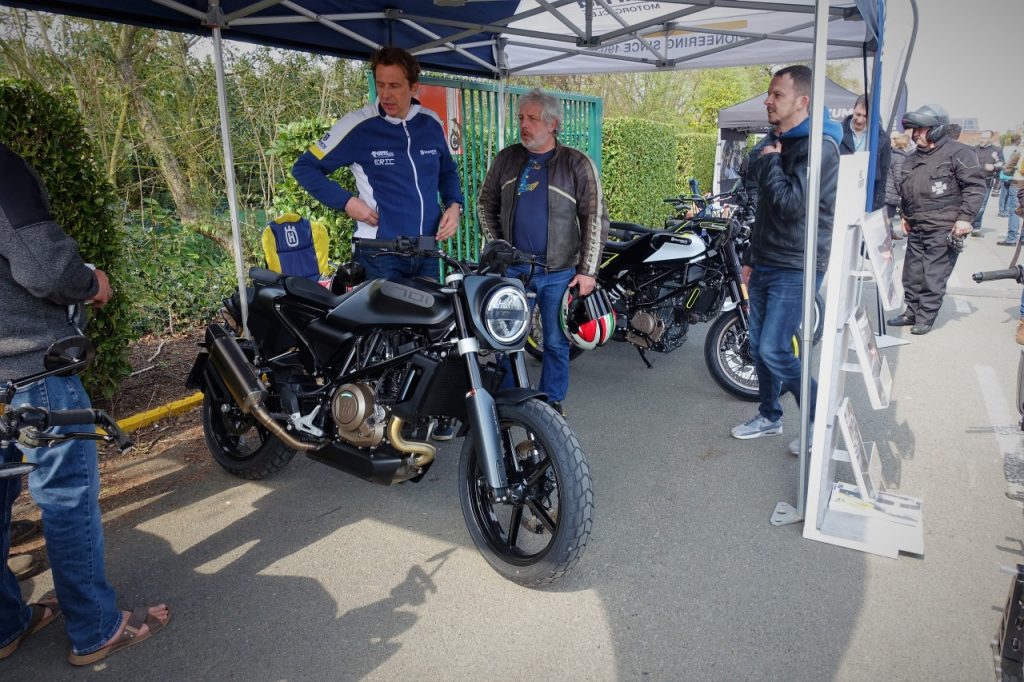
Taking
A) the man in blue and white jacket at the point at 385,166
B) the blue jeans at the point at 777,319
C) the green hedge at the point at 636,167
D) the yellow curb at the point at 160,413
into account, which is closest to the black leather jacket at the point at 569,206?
the man in blue and white jacket at the point at 385,166

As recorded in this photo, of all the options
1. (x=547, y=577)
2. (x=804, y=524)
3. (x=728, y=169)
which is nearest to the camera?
(x=547, y=577)

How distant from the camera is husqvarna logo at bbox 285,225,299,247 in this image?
377cm

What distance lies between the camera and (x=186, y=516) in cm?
336

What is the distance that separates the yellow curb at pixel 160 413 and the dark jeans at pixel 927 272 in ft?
21.4

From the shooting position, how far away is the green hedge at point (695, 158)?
18.2 meters

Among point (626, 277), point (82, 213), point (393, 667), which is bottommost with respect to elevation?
point (393, 667)

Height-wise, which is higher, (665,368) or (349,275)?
(349,275)

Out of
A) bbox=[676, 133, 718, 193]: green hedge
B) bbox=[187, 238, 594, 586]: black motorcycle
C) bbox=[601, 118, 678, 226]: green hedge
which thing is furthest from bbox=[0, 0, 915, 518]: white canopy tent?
bbox=[676, 133, 718, 193]: green hedge

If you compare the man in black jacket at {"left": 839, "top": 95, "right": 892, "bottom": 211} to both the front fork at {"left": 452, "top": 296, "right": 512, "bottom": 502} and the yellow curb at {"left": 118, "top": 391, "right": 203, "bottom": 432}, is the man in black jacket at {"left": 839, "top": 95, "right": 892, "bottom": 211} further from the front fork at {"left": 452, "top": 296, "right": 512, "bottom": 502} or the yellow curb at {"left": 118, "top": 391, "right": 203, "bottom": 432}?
the yellow curb at {"left": 118, "top": 391, "right": 203, "bottom": 432}

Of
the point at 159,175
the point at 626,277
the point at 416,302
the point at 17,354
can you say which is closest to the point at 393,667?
the point at 416,302

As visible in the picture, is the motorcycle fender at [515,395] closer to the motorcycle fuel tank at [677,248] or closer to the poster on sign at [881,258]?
the poster on sign at [881,258]

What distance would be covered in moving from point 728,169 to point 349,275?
14576mm

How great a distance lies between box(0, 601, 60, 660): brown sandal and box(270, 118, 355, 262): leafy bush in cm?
402

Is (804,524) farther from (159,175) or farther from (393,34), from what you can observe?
(159,175)
